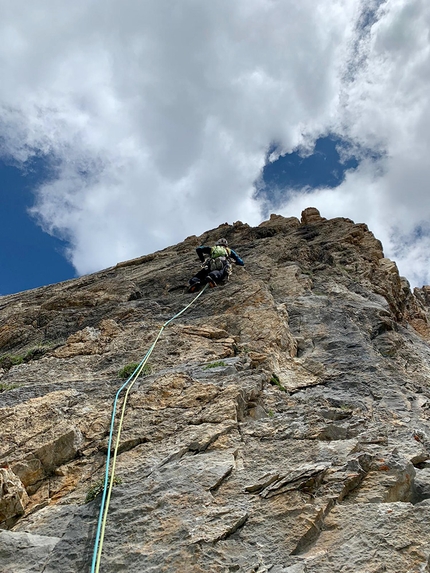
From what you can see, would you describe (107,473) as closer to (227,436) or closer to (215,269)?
(227,436)

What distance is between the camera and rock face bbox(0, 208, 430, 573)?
4660mm

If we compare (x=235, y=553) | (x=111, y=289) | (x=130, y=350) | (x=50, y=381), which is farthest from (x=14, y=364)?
(x=235, y=553)

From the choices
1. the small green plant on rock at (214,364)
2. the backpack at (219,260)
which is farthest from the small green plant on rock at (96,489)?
the backpack at (219,260)

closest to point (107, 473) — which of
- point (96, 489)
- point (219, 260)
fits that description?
point (96, 489)

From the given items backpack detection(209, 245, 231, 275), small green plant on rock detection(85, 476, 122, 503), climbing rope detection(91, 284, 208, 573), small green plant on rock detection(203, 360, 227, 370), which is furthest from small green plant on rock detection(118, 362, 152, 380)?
backpack detection(209, 245, 231, 275)

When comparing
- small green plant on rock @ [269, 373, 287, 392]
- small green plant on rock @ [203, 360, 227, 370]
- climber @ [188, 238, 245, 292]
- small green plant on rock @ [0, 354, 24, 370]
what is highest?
climber @ [188, 238, 245, 292]

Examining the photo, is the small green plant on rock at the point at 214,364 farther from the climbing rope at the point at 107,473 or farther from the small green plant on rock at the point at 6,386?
the small green plant on rock at the point at 6,386

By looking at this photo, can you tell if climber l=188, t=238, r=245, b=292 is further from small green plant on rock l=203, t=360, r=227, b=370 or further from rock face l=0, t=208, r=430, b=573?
small green plant on rock l=203, t=360, r=227, b=370

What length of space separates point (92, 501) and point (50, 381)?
3644 mm

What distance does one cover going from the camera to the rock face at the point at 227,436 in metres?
4.66

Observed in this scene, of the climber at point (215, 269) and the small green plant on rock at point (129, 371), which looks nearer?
the small green plant on rock at point (129, 371)

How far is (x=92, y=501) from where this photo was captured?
18.0ft

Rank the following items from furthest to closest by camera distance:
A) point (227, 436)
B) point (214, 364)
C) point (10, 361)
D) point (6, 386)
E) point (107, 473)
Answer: point (10, 361)
point (6, 386)
point (214, 364)
point (227, 436)
point (107, 473)

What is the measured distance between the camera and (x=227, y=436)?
20.7 ft
